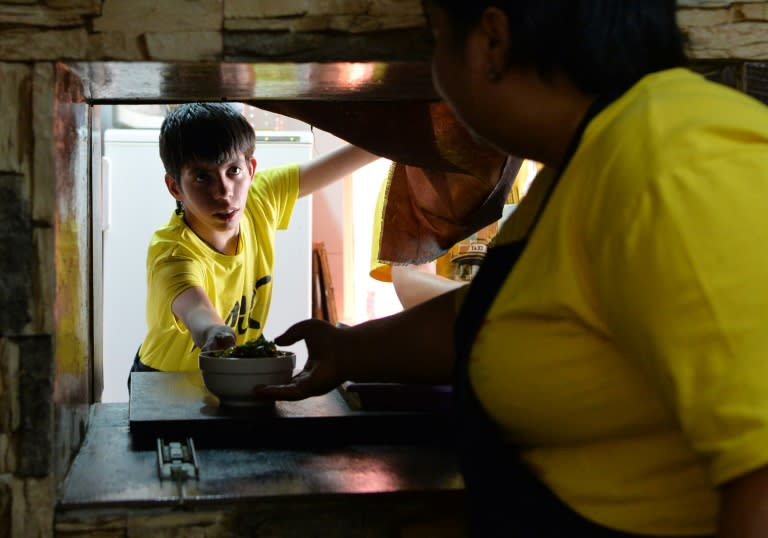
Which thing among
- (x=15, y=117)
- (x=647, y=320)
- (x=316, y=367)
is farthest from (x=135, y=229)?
(x=647, y=320)

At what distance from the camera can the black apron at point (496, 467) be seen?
737 mm

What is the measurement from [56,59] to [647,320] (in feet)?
2.63

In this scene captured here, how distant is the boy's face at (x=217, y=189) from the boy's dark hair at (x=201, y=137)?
2cm

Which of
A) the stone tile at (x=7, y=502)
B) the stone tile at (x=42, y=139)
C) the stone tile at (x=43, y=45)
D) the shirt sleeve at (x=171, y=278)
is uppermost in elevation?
the stone tile at (x=43, y=45)

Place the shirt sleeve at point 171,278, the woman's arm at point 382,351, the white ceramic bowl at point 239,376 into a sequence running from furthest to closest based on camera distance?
the shirt sleeve at point 171,278 → the white ceramic bowl at point 239,376 → the woman's arm at point 382,351

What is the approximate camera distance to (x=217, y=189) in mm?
2160

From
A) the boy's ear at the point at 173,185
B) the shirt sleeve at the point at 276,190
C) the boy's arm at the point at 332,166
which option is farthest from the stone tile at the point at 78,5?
the shirt sleeve at the point at 276,190

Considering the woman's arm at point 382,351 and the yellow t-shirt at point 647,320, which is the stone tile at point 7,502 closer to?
the woman's arm at point 382,351

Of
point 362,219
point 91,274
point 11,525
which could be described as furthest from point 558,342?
point 362,219

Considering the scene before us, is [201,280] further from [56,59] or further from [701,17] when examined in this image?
[701,17]

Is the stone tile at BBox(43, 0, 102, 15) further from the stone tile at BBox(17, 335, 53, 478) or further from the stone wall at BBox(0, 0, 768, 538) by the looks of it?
the stone tile at BBox(17, 335, 53, 478)

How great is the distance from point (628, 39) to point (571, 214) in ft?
0.51

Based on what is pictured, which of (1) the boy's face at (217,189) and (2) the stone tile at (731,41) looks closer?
(2) the stone tile at (731,41)

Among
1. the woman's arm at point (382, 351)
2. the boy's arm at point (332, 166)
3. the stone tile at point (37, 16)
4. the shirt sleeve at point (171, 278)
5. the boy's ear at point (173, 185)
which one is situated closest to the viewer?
the stone tile at point (37, 16)
